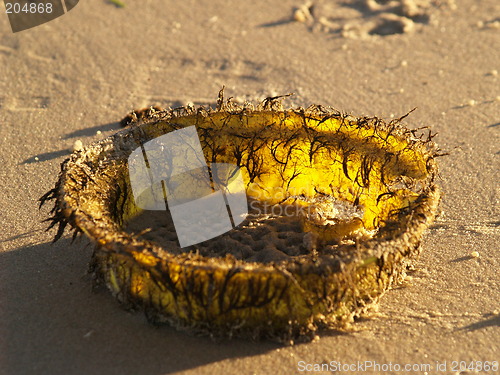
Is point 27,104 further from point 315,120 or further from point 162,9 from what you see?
point 315,120

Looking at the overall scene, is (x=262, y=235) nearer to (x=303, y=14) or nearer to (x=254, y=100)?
(x=254, y=100)

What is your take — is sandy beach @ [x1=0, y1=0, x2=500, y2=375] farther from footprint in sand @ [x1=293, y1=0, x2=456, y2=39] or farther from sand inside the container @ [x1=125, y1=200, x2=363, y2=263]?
sand inside the container @ [x1=125, y1=200, x2=363, y2=263]

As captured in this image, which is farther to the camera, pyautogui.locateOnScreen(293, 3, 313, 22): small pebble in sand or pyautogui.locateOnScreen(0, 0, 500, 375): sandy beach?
pyautogui.locateOnScreen(293, 3, 313, 22): small pebble in sand

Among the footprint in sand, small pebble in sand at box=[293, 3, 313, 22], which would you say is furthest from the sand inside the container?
small pebble in sand at box=[293, 3, 313, 22]

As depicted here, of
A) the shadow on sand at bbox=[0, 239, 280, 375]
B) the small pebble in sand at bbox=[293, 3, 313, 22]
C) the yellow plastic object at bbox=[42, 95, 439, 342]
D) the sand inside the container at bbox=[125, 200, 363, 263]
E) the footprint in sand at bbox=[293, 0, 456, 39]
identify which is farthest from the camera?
the small pebble in sand at bbox=[293, 3, 313, 22]

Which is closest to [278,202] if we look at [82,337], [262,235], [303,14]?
[262,235]

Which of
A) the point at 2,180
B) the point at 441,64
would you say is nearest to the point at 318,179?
the point at 2,180

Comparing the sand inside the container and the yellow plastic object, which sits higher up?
the yellow plastic object
